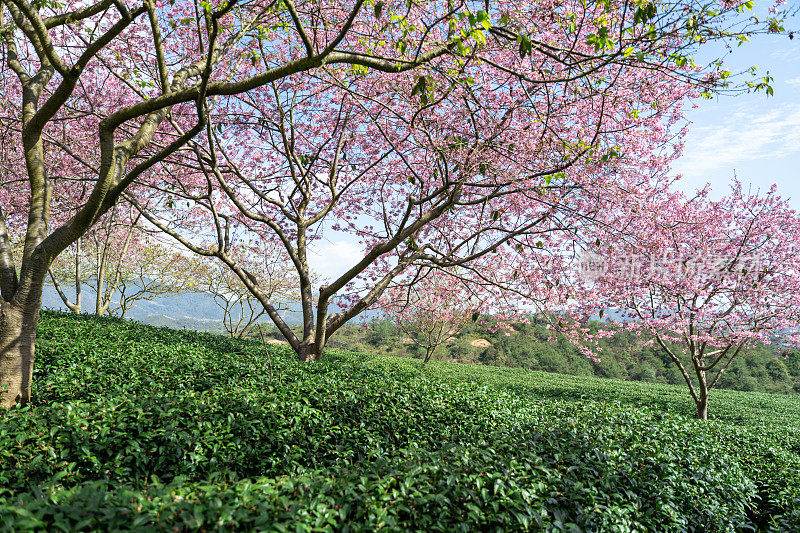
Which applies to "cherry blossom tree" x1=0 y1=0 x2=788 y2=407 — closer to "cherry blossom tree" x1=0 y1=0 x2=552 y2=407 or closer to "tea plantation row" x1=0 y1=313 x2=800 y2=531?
"cherry blossom tree" x1=0 y1=0 x2=552 y2=407

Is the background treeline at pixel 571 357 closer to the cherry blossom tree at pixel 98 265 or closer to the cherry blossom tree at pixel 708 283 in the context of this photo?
the cherry blossom tree at pixel 98 265

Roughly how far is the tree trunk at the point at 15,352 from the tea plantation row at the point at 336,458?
0.31 m

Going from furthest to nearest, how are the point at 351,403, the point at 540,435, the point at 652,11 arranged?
the point at 351,403 → the point at 540,435 → the point at 652,11

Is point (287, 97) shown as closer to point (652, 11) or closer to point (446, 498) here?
point (652, 11)

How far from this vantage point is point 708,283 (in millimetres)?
10672

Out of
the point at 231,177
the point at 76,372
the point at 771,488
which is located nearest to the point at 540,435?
the point at 771,488

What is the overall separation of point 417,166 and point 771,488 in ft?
26.9

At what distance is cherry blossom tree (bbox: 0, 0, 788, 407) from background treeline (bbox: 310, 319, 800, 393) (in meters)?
25.7

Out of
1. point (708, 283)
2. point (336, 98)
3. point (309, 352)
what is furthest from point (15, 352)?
point (708, 283)

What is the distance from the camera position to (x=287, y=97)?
30.0 feet

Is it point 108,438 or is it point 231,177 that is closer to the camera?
point 108,438

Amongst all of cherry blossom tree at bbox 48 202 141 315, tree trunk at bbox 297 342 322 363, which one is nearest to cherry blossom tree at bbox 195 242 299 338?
cherry blossom tree at bbox 48 202 141 315

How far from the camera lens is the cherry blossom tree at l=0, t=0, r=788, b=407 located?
454 centimetres

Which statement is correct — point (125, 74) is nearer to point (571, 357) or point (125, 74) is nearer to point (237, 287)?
point (237, 287)
